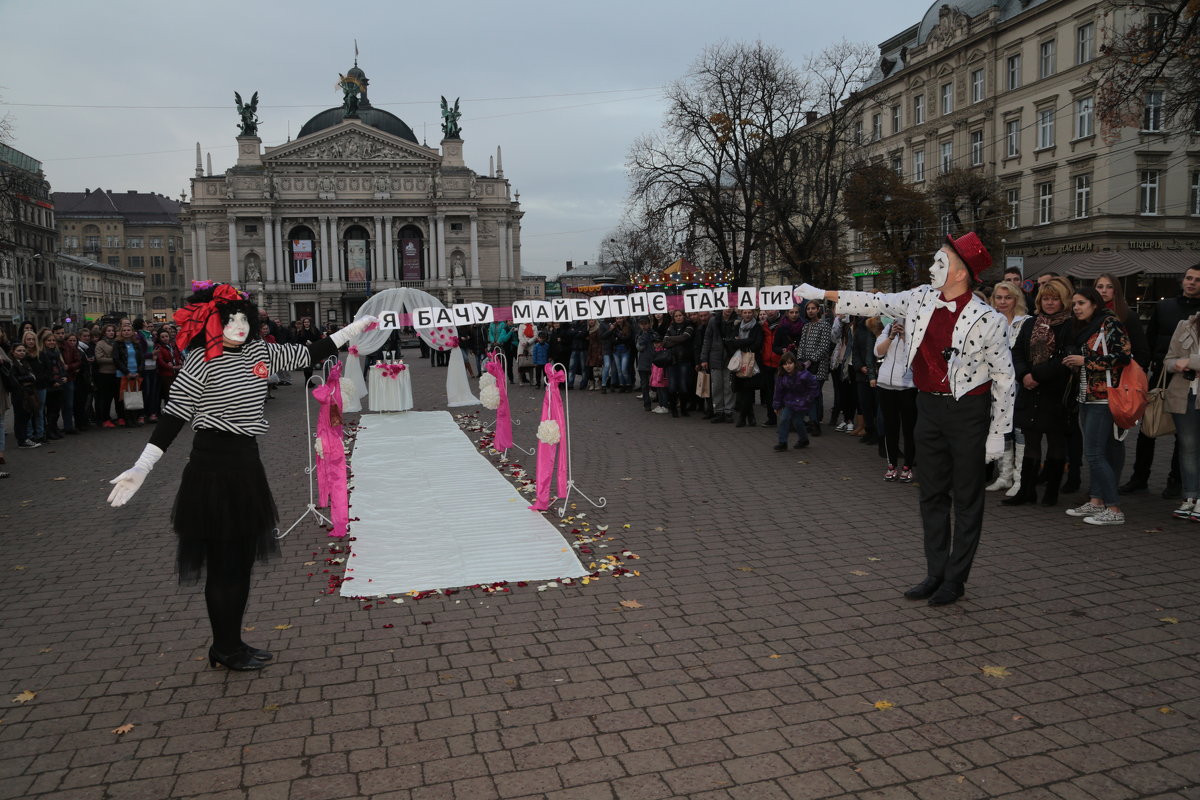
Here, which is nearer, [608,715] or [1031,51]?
[608,715]

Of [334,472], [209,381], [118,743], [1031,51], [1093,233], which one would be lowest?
[118,743]

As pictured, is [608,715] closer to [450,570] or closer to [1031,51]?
[450,570]

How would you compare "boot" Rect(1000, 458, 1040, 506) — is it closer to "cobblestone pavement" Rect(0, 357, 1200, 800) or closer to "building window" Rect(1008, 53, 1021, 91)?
"cobblestone pavement" Rect(0, 357, 1200, 800)

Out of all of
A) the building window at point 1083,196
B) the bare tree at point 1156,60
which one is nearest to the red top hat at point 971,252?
the bare tree at point 1156,60

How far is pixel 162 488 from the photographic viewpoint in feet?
32.9

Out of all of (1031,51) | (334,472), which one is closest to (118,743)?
(334,472)

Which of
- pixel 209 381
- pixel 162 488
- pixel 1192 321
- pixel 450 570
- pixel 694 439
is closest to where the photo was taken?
pixel 209 381

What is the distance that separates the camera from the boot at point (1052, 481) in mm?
8188

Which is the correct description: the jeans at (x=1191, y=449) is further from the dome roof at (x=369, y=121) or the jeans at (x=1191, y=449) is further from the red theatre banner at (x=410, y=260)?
the dome roof at (x=369, y=121)

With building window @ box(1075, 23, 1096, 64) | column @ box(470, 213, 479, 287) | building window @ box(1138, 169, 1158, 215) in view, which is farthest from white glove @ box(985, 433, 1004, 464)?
column @ box(470, 213, 479, 287)

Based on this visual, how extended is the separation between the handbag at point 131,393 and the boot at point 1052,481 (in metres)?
14.9

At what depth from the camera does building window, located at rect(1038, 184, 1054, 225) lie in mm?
40125

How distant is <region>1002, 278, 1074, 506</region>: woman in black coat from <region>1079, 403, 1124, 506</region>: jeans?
18.0 inches

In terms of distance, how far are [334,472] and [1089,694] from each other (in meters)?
5.92
